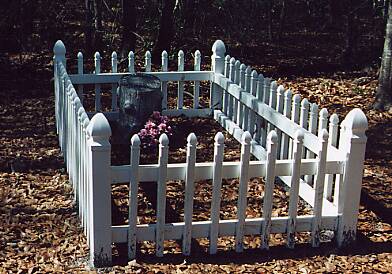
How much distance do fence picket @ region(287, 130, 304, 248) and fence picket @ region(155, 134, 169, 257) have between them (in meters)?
1.08

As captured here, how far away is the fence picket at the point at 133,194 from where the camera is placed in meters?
5.13

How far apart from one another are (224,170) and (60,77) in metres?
3.43

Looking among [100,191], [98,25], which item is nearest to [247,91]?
[100,191]

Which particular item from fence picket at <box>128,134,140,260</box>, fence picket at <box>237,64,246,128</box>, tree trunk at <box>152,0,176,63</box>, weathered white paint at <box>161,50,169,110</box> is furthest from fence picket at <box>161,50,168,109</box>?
fence picket at <box>128,134,140,260</box>

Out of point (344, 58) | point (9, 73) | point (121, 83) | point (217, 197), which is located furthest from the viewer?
point (344, 58)

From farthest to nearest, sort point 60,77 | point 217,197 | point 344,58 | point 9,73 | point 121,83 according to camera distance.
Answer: point 344,58
point 9,73
point 121,83
point 60,77
point 217,197

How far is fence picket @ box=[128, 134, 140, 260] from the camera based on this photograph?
513 cm

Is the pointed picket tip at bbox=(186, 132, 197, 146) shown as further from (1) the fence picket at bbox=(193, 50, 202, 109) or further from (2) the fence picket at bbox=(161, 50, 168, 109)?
(2) the fence picket at bbox=(161, 50, 168, 109)

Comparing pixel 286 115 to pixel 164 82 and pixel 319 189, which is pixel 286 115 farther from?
pixel 164 82

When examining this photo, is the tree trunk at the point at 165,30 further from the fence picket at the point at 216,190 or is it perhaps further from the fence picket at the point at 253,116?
the fence picket at the point at 216,190

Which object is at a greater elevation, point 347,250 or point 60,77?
point 60,77

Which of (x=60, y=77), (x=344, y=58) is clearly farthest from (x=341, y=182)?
(x=344, y=58)

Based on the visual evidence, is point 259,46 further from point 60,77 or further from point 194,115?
point 60,77

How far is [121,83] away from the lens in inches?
348
